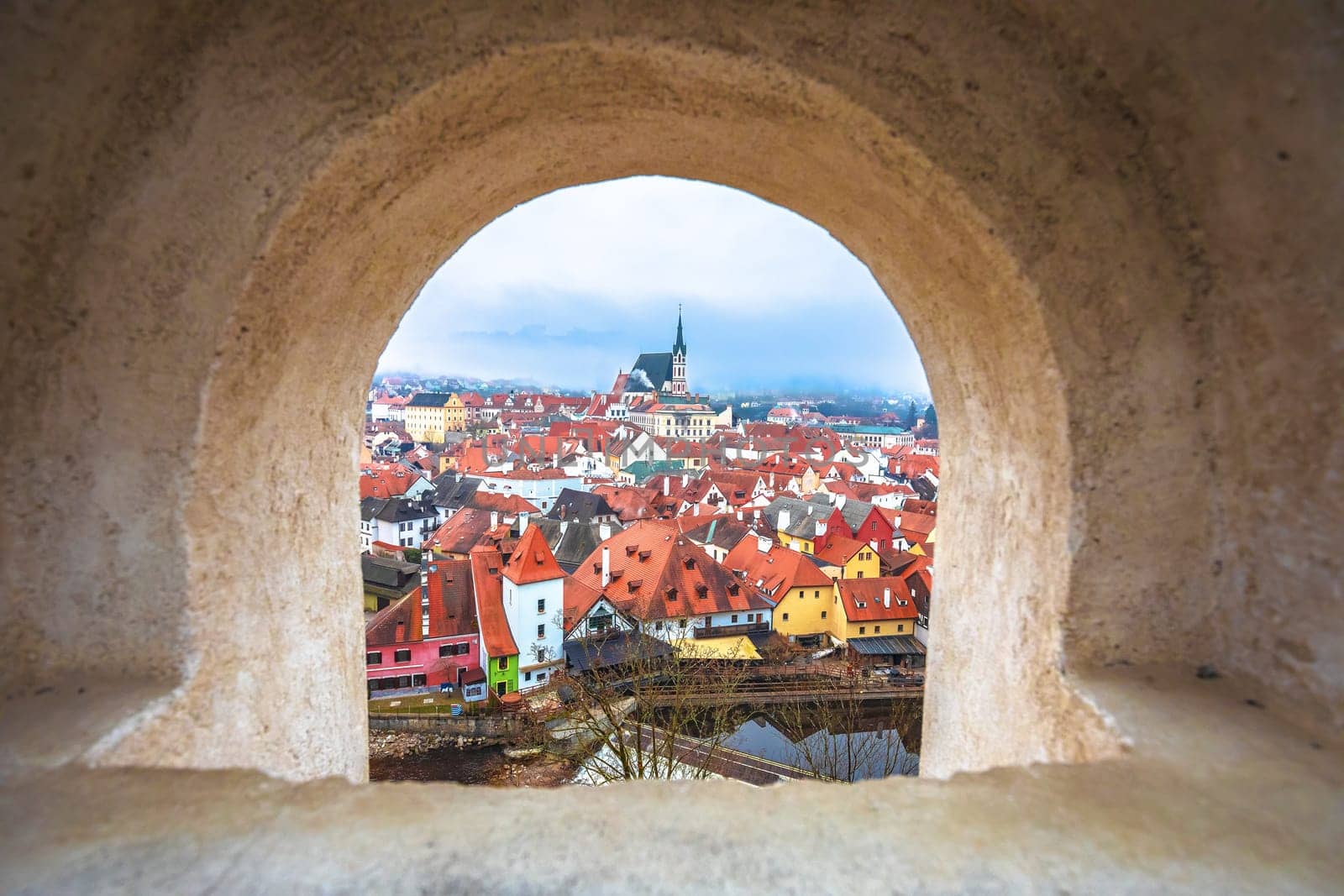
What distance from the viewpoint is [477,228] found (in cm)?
248

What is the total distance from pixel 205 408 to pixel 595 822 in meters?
1.35

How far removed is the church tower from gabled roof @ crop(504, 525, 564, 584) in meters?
93.1

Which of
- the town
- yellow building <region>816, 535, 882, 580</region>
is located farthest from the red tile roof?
yellow building <region>816, 535, 882, 580</region>

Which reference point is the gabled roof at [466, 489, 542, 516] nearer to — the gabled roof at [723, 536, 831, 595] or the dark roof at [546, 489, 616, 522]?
the dark roof at [546, 489, 616, 522]

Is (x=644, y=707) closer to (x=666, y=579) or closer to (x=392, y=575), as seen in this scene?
(x=666, y=579)

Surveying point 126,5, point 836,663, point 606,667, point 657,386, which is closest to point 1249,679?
point 126,5

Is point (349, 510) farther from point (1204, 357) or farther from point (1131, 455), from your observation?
point (1204, 357)

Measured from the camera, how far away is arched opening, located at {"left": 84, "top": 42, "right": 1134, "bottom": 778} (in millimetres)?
1769

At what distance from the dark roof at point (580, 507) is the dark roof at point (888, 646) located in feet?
60.9

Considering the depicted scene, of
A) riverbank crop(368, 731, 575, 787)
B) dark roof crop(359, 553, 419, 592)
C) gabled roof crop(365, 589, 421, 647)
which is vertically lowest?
riverbank crop(368, 731, 575, 787)

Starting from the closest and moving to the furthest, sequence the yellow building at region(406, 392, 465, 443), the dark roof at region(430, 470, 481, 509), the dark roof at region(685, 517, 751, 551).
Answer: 1. the dark roof at region(685, 517, 751, 551)
2. the dark roof at region(430, 470, 481, 509)
3. the yellow building at region(406, 392, 465, 443)

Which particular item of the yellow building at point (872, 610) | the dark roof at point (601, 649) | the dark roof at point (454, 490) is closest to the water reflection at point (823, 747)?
the dark roof at point (601, 649)

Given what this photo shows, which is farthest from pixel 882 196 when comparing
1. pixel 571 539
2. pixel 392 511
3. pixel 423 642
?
pixel 392 511

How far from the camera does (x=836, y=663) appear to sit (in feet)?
84.4
